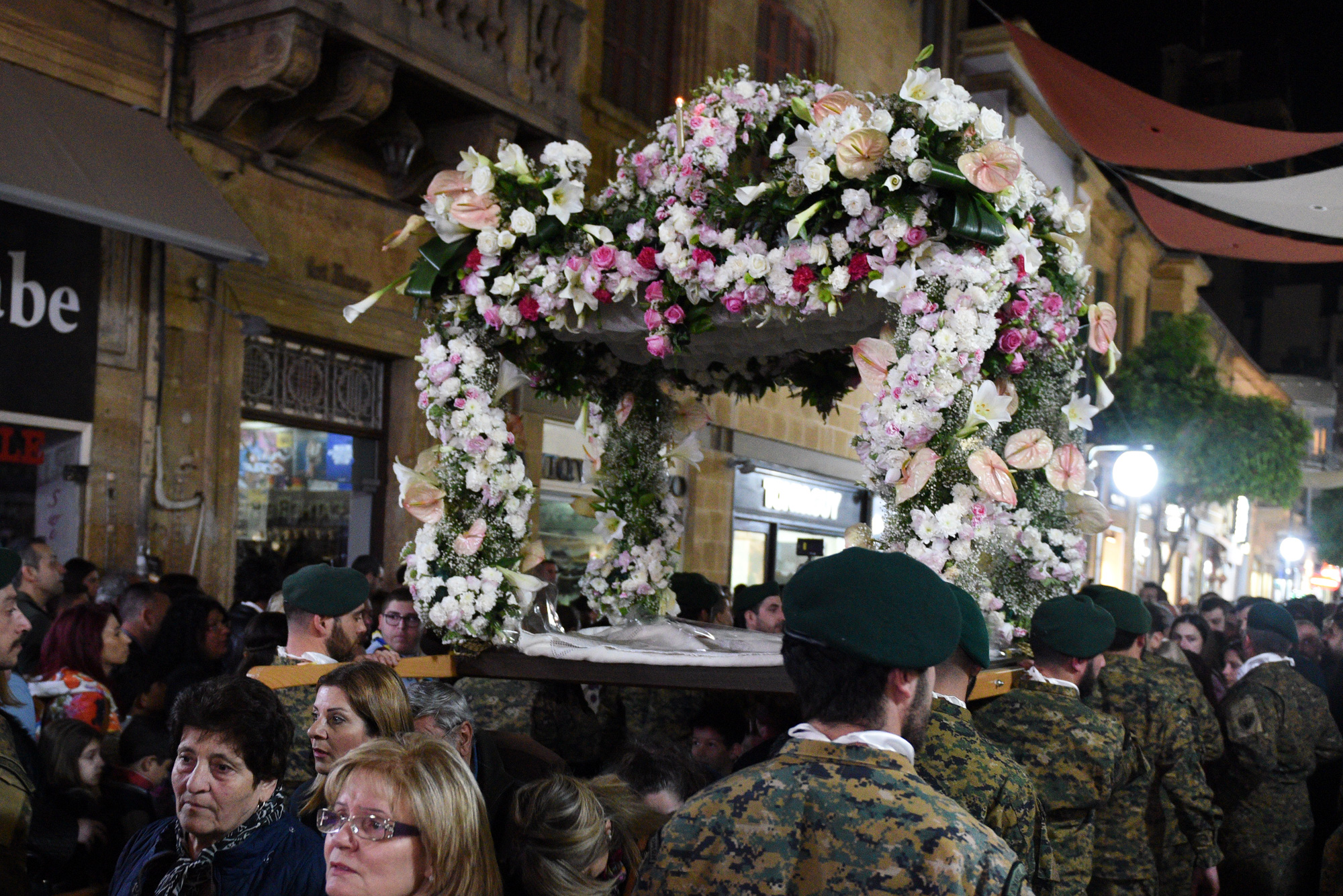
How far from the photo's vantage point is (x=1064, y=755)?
15.4ft

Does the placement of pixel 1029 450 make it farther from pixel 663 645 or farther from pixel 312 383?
pixel 312 383

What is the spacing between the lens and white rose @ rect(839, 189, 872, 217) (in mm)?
5219

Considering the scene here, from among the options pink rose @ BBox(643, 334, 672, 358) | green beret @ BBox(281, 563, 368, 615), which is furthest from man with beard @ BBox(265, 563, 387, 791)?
pink rose @ BBox(643, 334, 672, 358)

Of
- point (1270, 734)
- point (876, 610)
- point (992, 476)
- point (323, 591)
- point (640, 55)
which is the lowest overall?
point (1270, 734)

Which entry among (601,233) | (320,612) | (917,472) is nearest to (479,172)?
(601,233)

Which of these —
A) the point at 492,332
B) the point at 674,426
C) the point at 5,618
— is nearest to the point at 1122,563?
the point at 674,426

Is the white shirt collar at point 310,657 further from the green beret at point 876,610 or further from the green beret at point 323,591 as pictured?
the green beret at point 876,610

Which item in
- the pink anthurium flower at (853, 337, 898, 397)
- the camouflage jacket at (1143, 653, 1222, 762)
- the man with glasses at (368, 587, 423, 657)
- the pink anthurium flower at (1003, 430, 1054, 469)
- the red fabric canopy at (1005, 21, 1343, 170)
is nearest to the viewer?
the pink anthurium flower at (853, 337, 898, 397)

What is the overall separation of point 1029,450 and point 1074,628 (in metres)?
0.98

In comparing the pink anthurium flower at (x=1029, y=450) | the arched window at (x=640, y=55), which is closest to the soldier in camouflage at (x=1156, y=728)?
the pink anthurium flower at (x=1029, y=450)

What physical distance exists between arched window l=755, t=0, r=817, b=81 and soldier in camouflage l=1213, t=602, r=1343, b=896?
10.4m

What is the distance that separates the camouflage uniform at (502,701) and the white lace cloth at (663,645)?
351 millimetres

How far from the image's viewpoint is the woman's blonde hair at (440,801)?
9.07ft

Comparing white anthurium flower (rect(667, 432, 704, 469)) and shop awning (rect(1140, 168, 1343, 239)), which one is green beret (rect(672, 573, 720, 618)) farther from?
shop awning (rect(1140, 168, 1343, 239))
